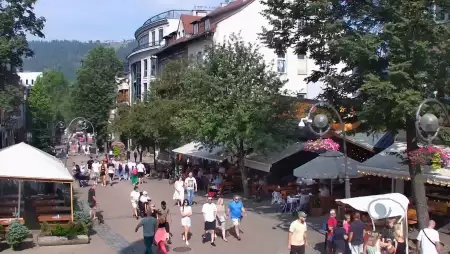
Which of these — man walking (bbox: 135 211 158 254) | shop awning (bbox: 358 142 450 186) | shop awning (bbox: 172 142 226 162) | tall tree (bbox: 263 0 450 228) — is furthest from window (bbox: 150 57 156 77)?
man walking (bbox: 135 211 158 254)

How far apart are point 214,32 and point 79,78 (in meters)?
35.7

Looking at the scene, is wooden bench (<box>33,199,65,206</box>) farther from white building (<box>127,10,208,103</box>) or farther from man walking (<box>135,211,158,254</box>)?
white building (<box>127,10,208,103</box>)

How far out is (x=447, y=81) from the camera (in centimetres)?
1457

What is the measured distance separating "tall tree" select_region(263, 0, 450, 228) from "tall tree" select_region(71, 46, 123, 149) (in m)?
54.5

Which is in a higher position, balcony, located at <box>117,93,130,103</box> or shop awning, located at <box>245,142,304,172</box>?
balcony, located at <box>117,93,130,103</box>

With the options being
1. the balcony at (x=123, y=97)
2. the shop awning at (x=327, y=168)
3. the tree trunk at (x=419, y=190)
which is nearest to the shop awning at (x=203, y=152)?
the shop awning at (x=327, y=168)

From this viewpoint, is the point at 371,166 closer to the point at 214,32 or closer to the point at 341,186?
the point at 341,186

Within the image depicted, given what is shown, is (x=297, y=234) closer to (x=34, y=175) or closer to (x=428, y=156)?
(x=428, y=156)

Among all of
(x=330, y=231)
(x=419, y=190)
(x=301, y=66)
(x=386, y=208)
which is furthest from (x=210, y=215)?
(x=301, y=66)

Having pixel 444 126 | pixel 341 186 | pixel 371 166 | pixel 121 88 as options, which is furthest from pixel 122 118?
pixel 121 88

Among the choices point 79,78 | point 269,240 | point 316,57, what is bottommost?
point 269,240

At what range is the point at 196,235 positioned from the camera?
60.1ft

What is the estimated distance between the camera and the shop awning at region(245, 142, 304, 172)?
2536cm

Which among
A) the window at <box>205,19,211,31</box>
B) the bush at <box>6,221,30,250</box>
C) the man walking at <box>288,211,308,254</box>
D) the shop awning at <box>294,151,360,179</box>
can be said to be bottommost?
the bush at <box>6,221,30,250</box>
